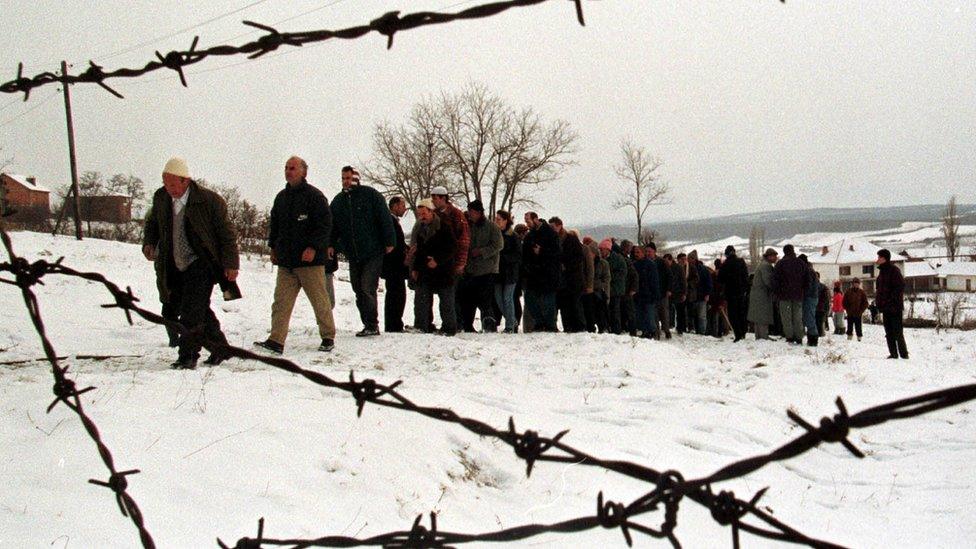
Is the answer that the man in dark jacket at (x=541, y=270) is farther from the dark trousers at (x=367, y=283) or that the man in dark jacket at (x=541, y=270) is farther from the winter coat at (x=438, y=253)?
the dark trousers at (x=367, y=283)

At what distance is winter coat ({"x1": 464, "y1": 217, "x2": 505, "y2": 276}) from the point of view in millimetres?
9875

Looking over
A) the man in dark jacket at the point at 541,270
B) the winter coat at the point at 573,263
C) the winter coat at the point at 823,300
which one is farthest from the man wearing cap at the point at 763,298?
the man in dark jacket at the point at 541,270

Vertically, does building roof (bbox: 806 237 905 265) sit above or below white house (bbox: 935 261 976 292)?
above

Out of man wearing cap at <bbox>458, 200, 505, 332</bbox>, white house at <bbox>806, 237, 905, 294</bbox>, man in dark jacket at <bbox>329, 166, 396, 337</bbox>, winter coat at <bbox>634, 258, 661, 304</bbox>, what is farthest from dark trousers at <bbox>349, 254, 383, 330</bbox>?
white house at <bbox>806, 237, 905, 294</bbox>

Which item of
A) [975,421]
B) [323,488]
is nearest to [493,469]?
[323,488]

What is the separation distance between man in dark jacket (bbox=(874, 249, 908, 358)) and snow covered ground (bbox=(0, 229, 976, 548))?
3846mm

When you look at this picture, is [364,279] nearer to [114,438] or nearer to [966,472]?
[114,438]

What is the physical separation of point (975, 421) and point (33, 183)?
87.5 m

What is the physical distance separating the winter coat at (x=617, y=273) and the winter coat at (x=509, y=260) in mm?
3409

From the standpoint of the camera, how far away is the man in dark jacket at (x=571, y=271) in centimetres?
1114

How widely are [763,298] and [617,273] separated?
3052 millimetres

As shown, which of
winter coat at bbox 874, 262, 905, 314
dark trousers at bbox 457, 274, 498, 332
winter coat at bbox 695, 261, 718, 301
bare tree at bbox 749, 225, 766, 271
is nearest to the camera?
dark trousers at bbox 457, 274, 498, 332

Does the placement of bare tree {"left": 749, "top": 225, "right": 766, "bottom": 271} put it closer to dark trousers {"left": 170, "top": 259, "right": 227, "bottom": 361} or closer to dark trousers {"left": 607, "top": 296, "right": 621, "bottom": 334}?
dark trousers {"left": 607, "top": 296, "right": 621, "bottom": 334}

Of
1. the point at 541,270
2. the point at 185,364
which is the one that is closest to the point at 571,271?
the point at 541,270
